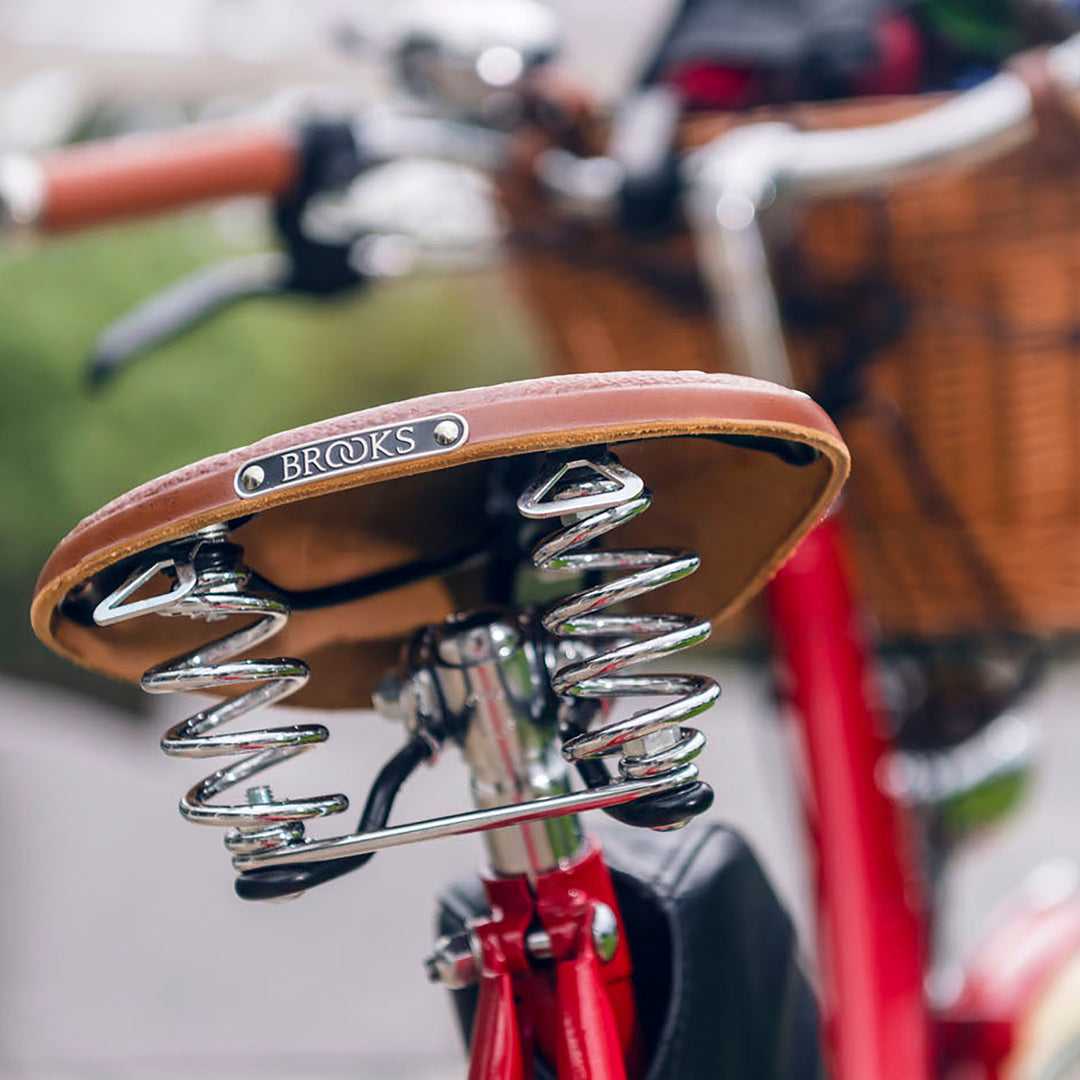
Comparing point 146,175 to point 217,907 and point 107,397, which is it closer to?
point 217,907

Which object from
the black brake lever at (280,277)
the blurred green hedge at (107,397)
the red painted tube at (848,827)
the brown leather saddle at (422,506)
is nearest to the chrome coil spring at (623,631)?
the brown leather saddle at (422,506)

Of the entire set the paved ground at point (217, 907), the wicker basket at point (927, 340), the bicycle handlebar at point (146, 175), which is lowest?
the paved ground at point (217, 907)

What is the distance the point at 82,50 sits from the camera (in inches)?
65.8

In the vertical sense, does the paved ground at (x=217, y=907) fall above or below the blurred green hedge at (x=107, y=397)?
below

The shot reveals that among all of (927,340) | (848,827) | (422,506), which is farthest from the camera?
(927,340)

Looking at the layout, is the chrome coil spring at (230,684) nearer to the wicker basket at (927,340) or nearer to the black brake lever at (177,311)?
the black brake lever at (177,311)

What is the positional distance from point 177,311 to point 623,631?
1.86 ft

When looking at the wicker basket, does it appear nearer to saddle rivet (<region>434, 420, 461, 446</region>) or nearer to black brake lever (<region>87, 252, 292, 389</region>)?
black brake lever (<region>87, 252, 292, 389</region>)

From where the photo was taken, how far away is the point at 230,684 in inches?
18.1

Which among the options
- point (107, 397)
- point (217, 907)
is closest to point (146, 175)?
point (217, 907)

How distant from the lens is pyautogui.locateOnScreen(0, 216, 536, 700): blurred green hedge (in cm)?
361

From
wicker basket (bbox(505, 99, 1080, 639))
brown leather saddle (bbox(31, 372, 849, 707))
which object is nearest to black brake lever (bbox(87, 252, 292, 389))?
wicker basket (bbox(505, 99, 1080, 639))

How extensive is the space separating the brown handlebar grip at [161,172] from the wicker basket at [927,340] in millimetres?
206

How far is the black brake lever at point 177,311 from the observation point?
0.89m
